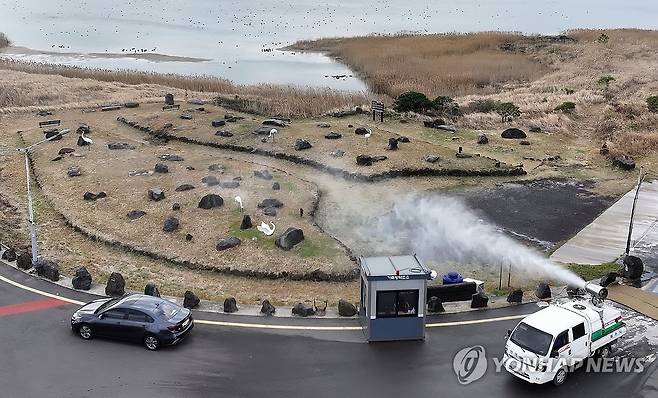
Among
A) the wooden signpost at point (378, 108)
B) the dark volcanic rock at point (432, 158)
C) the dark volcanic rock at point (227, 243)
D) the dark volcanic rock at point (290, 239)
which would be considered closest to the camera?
the dark volcanic rock at point (290, 239)

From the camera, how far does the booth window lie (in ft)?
82.1

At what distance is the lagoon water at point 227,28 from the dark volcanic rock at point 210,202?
5313 centimetres

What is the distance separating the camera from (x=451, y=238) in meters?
37.2

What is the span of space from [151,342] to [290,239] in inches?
444

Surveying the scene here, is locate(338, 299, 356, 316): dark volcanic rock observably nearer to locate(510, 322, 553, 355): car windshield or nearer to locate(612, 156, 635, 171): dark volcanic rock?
locate(510, 322, 553, 355): car windshield

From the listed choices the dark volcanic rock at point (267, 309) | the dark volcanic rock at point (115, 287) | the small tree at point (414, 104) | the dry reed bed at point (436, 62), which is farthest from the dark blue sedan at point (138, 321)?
the dry reed bed at point (436, 62)

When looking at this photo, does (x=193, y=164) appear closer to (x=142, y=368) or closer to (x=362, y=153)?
(x=362, y=153)

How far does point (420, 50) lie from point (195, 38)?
56400 millimetres

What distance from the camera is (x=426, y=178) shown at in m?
47.2

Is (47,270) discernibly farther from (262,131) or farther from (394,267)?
(262,131)

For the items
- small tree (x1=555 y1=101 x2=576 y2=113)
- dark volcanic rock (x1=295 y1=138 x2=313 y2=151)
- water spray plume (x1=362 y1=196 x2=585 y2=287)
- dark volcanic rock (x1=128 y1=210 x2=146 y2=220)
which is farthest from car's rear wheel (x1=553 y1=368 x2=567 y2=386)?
small tree (x1=555 y1=101 x2=576 y2=113)

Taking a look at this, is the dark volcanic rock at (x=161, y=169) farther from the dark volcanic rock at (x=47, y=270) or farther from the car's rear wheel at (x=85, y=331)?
the car's rear wheel at (x=85, y=331)

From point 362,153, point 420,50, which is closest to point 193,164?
point 362,153

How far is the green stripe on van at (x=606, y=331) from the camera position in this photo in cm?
2302
